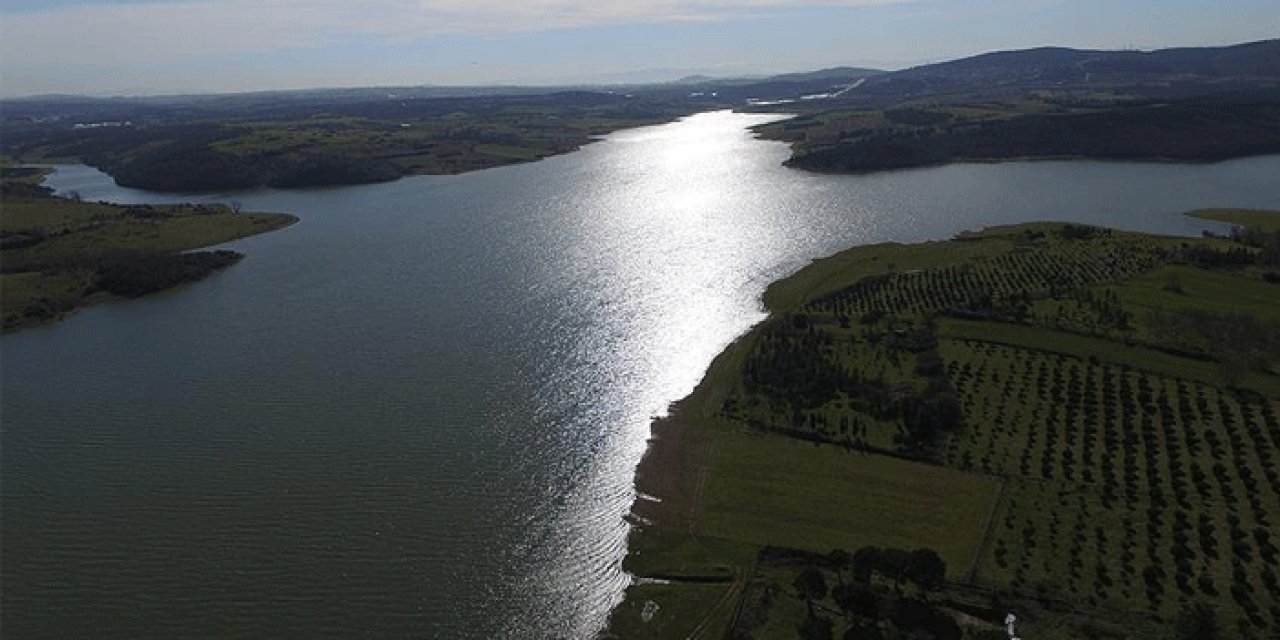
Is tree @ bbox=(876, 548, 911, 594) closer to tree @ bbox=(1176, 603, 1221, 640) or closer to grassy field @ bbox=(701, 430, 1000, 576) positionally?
grassy field @ bbox=(701, 430, 1000, 576)

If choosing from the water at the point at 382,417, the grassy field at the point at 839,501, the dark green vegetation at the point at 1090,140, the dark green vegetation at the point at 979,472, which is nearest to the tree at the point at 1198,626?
the dark green vegetation at the point at 979,472

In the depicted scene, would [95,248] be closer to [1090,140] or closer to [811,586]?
[811,586]

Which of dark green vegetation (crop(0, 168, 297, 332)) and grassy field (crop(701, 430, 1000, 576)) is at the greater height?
dark green vegetation (crop(0, 168, 297, 332))

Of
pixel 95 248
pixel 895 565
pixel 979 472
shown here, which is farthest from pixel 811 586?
pixel 95 248

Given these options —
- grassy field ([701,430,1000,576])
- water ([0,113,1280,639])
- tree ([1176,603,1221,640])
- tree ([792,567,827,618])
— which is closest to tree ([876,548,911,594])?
tree ([792,567,827,618])

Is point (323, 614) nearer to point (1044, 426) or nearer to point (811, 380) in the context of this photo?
point (811, 380)

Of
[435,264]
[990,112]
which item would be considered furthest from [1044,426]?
[990,112]
